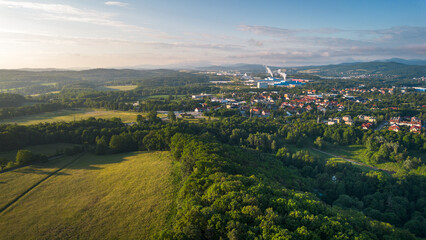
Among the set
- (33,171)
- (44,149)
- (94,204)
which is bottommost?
(94,204)

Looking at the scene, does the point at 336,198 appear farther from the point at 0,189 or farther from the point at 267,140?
the point at 0,189

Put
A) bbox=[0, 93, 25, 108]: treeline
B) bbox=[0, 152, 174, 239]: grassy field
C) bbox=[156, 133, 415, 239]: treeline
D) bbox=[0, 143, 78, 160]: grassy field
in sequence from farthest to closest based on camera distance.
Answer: bbox=[0, 93, 25, 108]: treeline, bbox=[0, 143, 78, 160]: grassy field, bbox=[0, 152, 174, 239]: grassy field, bbox=[156, 133, 415, 239]: treeline

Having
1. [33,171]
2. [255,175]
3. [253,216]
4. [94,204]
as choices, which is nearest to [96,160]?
[33,171]

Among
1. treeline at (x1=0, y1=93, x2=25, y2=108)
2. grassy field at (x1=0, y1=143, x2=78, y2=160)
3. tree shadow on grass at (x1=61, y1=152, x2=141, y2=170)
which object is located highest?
treeline at (x1=0, y1=93, x2=25, y2=108)

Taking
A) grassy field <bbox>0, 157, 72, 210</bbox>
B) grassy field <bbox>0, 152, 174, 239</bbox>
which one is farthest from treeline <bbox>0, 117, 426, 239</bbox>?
grassy field <bbox>0, 157, 72, 210</bbox>

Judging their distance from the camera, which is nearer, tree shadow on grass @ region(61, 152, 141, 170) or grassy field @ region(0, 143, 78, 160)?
tree shadow on grass @ region(61, 152, 141, 170)

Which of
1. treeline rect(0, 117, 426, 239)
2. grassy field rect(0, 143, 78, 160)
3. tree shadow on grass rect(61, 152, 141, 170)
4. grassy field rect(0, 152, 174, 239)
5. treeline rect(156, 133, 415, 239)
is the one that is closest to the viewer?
treeline rect(156, 133, 415, 239)

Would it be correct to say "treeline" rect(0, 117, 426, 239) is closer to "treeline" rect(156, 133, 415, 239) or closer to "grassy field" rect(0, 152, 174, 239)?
"treeline" rect(156, 133, 415, 239)

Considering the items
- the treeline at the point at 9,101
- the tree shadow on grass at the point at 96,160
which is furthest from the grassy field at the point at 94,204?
the treeline at the point at 9,101

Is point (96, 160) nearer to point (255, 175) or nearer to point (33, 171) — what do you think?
point (33, 171)
